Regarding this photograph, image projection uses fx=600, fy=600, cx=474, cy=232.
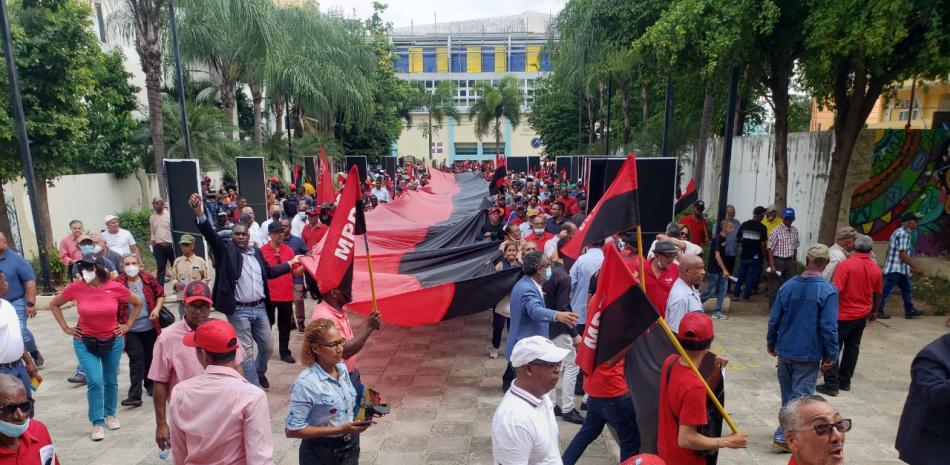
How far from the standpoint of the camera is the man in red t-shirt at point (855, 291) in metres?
6.17

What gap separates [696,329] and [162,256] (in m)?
9.70

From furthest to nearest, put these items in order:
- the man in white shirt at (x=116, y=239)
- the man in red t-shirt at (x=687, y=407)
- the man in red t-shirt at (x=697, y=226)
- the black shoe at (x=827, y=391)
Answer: the man in red t-shirt at (x=697, y=226)
the man in white shirt at (x=116, y=239)
the black shoe at (x=827, y=391)
the man in red t-shirt at (x=687, y=407)

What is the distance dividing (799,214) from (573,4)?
38.3 feet

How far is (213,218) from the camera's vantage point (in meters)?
12.0

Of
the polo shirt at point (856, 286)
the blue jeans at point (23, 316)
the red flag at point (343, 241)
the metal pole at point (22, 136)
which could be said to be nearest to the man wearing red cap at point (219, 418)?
the red flag at point (343, 241)

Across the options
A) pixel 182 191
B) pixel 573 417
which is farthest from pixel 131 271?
pixel 573 417

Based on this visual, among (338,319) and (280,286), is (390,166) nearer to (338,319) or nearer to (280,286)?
(280,286)

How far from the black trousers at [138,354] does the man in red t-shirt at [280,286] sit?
135 centimetres

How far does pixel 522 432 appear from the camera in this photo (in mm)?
2674

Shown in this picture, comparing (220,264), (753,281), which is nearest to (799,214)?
(753,281)

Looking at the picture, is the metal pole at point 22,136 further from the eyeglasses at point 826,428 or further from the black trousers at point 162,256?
the eyeglasses at point 826,428

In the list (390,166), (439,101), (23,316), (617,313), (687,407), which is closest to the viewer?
(687,407)

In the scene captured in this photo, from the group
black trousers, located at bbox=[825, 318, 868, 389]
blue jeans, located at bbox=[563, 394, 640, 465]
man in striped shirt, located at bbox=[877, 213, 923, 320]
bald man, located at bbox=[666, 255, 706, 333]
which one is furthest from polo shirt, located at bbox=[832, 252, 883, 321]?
blue jeans, located at bbox=[563, 394, 640, 465]

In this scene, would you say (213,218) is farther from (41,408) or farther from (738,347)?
(738,347)
